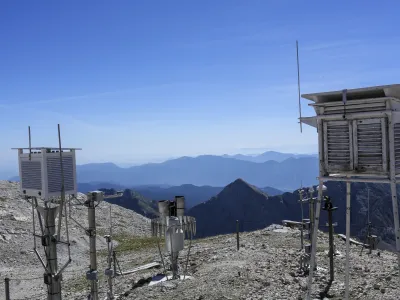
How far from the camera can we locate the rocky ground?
14.4 metres

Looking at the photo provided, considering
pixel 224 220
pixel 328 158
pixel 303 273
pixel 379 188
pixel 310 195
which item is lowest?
pixel 224 220

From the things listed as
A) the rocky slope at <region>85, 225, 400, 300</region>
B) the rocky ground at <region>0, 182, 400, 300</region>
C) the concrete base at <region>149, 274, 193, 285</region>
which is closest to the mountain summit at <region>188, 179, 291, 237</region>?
the rocky ground at <region>0, 182, 400, 300</region>

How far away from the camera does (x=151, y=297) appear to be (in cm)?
1495

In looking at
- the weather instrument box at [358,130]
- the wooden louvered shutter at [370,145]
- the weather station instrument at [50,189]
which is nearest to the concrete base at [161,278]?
the weather station instrument at [50,189]

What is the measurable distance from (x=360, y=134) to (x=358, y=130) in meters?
0.11

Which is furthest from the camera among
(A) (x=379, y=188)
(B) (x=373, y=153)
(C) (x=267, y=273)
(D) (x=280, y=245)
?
(A) (x=379, y=188)

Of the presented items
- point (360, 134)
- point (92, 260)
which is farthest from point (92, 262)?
point (360, 134)

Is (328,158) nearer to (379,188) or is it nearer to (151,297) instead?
(151,297)

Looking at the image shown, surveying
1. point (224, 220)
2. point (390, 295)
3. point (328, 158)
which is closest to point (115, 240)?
point (390, 295)

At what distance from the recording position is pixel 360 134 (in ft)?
30.5

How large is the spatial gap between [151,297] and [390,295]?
833cm

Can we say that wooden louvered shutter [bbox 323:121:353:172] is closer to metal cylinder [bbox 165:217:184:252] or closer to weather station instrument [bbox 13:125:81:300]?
weather station instrument [bbox 13:125:81:300]

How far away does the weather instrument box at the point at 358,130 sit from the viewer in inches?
350

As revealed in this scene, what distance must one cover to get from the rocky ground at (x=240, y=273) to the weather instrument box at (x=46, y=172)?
234 inches
